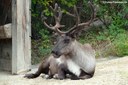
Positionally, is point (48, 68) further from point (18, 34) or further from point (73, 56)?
point (18, 34)

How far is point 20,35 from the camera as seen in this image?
9.38 m

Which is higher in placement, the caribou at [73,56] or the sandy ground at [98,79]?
the caribou at [73,56]

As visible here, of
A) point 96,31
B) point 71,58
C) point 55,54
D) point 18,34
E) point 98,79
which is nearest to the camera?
point 98,79

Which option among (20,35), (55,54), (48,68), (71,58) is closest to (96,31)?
(20,35)

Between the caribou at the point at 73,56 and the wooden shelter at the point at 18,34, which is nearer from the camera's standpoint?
the caribou at the point at 73,56

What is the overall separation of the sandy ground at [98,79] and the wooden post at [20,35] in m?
0.31

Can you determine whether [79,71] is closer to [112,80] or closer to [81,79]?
[81,79]

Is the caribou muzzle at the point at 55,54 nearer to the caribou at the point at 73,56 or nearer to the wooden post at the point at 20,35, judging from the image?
the caribou at the point at 73,56

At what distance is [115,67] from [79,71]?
1162 millimetres

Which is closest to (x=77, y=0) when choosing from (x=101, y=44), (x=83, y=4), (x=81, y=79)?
(x=83, y=4)

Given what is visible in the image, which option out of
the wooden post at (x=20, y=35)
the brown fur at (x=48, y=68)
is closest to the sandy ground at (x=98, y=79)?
the brown fur at (x=48, y=68)

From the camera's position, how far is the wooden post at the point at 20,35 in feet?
30.6

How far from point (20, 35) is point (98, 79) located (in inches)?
90.2

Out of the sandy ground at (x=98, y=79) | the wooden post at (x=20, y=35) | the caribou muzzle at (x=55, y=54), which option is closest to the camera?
the sandy ground at (x=98, y=79)
